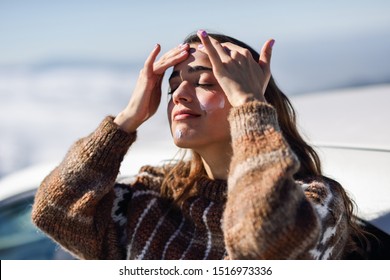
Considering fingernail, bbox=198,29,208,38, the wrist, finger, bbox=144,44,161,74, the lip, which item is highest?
fingernail, bbox=198,29,208,38

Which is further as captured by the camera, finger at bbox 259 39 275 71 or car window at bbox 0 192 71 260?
car window at bbox 0 192 71 260

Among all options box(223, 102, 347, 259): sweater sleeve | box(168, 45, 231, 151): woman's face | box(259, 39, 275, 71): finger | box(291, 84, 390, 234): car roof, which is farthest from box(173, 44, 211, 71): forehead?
box(291, 84, 390, 234): car roof

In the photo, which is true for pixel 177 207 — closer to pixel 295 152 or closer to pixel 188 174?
pixel 188 174

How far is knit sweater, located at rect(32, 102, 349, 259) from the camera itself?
1.32 metres

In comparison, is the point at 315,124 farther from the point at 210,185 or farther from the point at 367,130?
the point at 210,185

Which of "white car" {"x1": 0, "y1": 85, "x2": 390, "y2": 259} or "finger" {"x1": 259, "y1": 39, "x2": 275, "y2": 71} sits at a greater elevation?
"finger" {"x1": 259, "y1": 39, "x2": 275, "y2": 71}

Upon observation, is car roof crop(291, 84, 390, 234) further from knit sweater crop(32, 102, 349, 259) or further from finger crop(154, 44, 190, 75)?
finger crop(154, 44, 190, 75)

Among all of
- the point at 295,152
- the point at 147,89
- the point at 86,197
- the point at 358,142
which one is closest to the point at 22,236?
the point at 86,197

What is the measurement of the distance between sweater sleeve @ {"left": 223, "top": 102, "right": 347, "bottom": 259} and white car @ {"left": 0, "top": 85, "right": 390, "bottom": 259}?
48 cm

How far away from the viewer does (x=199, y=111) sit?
1.57m

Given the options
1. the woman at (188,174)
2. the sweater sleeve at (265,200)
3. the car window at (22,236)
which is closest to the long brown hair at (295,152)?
the woman at (188,174)

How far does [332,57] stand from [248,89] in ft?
33.1

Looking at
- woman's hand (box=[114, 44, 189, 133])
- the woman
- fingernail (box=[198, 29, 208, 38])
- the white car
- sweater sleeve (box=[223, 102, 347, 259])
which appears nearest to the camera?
sweater sleeve (box=[223, 102, 347, 259])

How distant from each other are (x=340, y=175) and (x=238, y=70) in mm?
690
